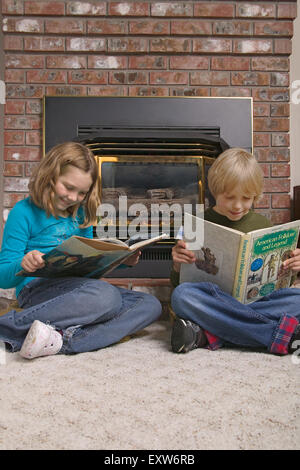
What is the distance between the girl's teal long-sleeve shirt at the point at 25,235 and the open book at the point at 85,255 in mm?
118

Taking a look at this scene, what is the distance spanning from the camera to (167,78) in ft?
6.79

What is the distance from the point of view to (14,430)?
67 cm

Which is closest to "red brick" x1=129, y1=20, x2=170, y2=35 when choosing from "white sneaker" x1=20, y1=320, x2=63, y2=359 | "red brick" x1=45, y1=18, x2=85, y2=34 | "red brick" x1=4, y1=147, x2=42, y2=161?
"red brick" x1=45, y1=18, x2=85, y2=34

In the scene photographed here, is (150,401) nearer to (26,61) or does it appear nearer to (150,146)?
(150,146)

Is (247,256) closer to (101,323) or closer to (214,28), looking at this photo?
(101,323)

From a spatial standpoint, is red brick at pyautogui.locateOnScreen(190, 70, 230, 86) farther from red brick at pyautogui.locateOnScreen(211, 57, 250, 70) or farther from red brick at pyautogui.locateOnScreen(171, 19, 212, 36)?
red brick at pyautogui.locateOnScreen(171, 19, 212, 36)

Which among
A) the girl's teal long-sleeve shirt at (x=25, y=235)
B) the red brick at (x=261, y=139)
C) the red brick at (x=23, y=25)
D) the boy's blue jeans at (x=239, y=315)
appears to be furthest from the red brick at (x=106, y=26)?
the boy's blue jeans at (x=239, y=315)

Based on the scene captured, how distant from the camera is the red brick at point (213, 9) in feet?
6.64

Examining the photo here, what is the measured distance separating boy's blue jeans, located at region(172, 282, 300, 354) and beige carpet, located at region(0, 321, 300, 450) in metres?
0.04

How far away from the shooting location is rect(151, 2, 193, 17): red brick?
202 cm

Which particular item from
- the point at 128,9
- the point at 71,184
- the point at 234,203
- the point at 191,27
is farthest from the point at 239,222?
the point at 128,9

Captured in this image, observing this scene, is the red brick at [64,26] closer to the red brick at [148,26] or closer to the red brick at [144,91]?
the red brick at [148,26]
